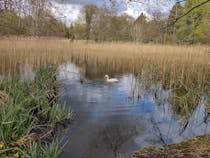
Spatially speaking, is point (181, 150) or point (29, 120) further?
point (29, 120)

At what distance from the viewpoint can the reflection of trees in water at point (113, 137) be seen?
4.34 meters

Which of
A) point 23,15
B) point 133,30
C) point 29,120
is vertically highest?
point 133,30

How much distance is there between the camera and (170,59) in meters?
11.5

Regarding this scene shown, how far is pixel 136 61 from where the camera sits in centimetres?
1360

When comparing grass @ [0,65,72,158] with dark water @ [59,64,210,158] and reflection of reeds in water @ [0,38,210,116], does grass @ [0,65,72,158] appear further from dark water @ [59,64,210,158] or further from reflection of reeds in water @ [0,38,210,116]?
reflection of reeds in water @ [0,38,210,116]

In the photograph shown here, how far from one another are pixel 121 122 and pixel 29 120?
1.99 meters

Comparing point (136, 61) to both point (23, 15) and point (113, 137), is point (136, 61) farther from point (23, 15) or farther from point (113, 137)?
point (113, 137)

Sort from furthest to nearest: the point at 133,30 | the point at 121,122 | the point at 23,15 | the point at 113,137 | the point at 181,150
→ the point at 133,30 → the point at 23,15 → the point at 121,122 → the point at 113,137 → the point at 181,150

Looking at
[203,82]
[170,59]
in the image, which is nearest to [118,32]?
[170,59]

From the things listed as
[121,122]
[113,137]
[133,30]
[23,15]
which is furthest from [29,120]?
[133,30]

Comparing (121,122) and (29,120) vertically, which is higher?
(29,120)

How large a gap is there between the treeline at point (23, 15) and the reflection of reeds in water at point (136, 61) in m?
2.17

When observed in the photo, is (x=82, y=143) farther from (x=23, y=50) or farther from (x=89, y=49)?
(x=89, y=49)

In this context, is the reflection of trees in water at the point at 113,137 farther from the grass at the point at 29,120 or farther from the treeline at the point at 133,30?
the treeline at the point at 133,30
